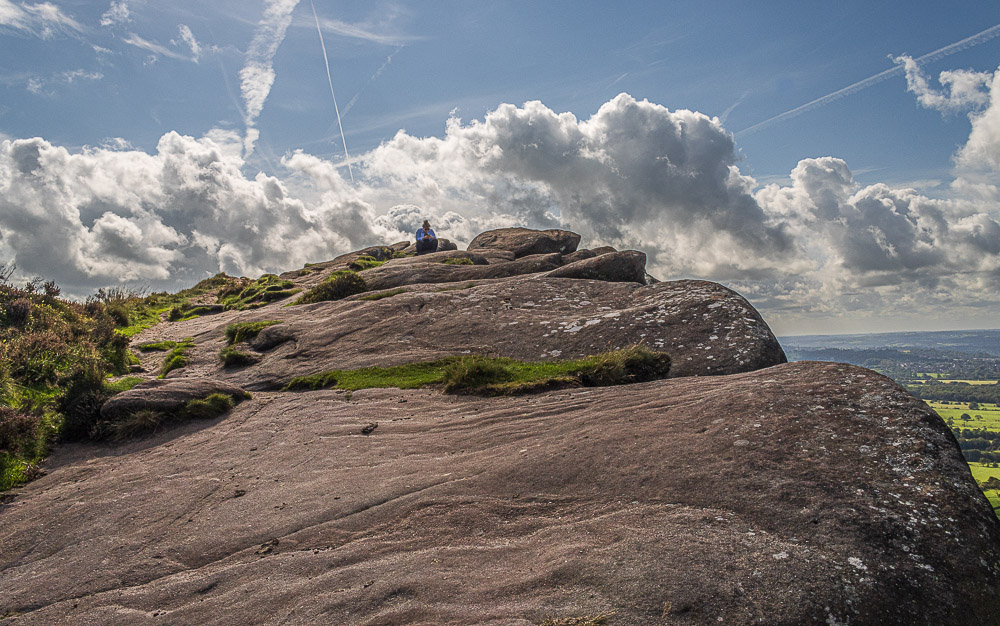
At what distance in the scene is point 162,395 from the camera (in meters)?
14.8

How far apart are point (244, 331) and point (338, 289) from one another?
6.54 m

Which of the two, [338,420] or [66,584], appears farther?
[338,420]

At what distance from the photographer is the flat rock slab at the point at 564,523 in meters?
6.03

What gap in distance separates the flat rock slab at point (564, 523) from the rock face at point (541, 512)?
4 centimetres

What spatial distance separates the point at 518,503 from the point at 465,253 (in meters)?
29.9

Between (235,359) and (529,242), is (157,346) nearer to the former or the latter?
(235,359)

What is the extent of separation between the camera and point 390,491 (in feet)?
29.6

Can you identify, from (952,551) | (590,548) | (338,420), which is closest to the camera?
(952,551)

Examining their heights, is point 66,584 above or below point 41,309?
below

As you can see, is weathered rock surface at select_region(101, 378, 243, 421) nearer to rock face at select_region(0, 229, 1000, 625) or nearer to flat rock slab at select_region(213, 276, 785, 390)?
rock face at select_region(0, 229, 1000, 625)

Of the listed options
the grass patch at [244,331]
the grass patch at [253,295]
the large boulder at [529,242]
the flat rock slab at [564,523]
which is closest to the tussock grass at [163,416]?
the flat rock slab at [564,523]

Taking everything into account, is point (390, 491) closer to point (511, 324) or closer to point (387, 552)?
point (387, 552)

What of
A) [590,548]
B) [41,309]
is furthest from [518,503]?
[41,309]

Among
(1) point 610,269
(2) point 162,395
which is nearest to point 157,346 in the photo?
(2) point 162,395
